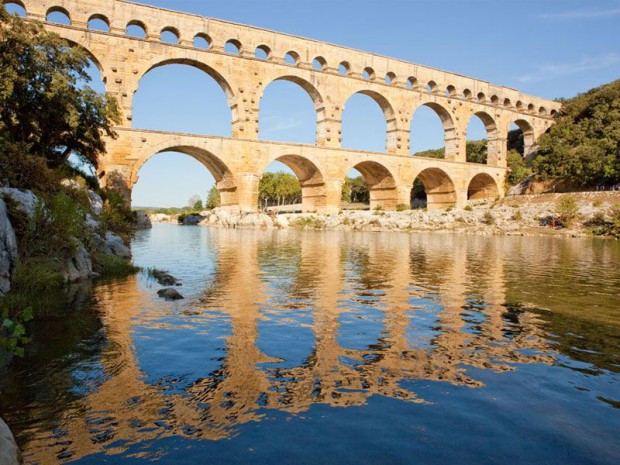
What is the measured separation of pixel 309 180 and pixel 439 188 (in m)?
13.6

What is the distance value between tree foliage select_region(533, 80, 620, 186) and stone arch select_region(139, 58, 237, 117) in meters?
29.1

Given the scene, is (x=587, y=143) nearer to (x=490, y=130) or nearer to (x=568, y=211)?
(x=490, y=130)

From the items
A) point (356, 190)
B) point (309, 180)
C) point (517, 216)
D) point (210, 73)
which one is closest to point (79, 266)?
point (210, 73)

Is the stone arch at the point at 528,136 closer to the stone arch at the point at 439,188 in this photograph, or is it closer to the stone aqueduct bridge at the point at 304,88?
the stone aqueduct bridge at the point at 304,88

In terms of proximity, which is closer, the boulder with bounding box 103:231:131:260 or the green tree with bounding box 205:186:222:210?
the boulder with bounding box 103:231:131:260

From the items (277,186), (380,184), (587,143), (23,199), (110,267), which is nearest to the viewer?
(23,199)

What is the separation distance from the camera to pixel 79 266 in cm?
1034

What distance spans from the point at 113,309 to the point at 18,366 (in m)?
2.73

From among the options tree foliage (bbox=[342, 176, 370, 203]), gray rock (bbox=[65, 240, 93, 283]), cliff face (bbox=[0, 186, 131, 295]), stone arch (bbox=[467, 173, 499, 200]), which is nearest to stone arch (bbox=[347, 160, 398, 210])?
stone arch (bbox=[467, 173, 499, 200])

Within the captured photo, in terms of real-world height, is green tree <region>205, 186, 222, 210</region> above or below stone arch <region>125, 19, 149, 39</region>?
below

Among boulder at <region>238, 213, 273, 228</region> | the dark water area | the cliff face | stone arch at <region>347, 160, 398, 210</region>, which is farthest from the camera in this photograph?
stone arch at <region>347, 160, 398, 210</region>

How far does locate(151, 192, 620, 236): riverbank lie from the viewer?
33188mm

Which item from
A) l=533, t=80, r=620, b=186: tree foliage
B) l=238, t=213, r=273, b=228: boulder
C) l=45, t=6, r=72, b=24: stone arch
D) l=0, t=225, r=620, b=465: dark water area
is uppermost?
l=45, t=6, r=72, b=24: stone arch

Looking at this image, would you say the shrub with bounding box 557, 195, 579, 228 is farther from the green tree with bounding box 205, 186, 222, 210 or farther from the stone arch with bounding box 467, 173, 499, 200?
the green tree with bounding box 205, 186, 222, 210
